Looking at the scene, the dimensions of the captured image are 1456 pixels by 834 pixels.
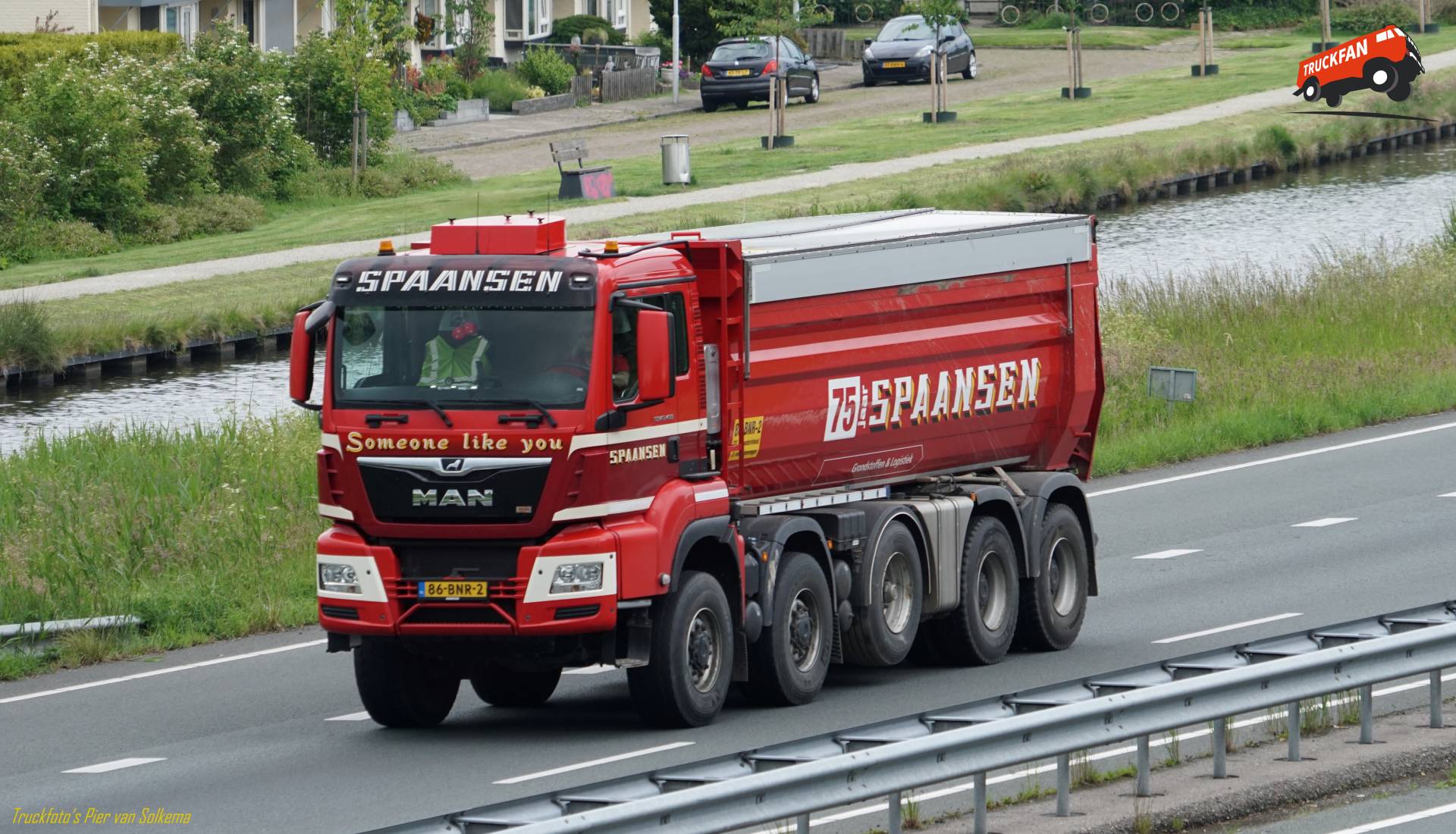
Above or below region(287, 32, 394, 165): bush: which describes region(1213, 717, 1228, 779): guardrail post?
below

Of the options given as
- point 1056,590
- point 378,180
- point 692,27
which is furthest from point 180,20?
point 1056,590

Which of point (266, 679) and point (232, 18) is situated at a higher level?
point (232, 18)

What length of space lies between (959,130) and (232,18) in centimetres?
2138

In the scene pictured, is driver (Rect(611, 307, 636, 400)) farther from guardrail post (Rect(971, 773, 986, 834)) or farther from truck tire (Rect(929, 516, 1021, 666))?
guardrail post (Rect(971, 773, 986, 834))

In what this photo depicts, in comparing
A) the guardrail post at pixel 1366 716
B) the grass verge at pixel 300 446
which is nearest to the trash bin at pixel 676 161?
the grass verge at pixel 300 446

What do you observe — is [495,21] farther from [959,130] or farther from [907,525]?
[907,525]

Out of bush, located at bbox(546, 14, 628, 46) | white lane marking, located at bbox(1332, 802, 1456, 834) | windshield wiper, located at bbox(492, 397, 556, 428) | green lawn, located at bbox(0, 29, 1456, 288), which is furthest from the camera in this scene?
bush, located at bbox(546, 14, 628, 46)

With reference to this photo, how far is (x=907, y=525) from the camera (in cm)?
1543

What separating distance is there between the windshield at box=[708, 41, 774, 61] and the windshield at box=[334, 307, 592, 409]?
5035 cm

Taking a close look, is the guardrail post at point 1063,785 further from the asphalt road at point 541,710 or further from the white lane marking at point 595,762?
the white lane marking at point 595,762

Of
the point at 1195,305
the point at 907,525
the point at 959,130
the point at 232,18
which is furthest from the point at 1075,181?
the point at 907,525

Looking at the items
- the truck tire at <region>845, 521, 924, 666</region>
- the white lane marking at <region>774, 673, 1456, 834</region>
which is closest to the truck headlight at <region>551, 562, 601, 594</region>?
the white lane marking at <region>774, 673, 1456, 834</region>

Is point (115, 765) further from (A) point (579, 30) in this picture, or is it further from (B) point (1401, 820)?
(A) point (579, 30)

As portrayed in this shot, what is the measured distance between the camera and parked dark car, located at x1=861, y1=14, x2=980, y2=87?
222 ft
